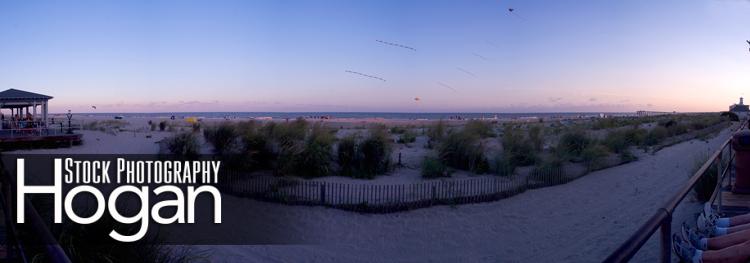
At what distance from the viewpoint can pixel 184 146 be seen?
2003 centimetres

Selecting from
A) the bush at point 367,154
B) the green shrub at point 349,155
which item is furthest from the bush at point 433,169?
the green shrub at point 349,155

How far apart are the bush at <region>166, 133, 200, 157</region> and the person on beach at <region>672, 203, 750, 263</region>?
17228mm

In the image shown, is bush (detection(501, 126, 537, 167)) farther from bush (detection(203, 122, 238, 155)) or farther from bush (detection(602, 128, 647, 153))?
bush (detection(203, 122, 238, 155))

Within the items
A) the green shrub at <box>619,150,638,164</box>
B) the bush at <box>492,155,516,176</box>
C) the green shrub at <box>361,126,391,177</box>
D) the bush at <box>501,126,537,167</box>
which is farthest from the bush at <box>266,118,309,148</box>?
the green shrub at <box>619,150,638,164</box>

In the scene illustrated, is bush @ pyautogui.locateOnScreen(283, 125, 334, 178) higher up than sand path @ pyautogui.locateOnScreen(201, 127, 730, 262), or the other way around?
bush @ pyautogui.locateOnScreen(283, 125, 334, 178)

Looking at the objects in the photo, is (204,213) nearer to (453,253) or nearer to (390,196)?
(390,196)

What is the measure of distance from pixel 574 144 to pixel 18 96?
2801 centimetres

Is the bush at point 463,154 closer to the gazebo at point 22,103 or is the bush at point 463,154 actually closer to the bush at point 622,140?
the bush at point 622,140

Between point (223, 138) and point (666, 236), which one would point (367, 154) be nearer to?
point (223, 138)

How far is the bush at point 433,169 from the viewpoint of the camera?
60.2 feet

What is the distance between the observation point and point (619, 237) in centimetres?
1070

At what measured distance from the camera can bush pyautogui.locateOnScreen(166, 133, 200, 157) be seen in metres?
19.8

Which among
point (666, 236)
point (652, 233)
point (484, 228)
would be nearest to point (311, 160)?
point (484, 228)

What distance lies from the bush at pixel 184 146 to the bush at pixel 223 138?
78 cm
